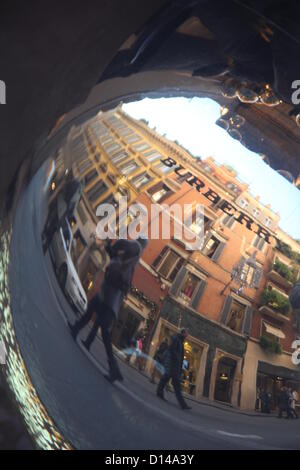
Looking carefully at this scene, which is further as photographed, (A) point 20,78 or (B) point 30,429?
(B) point 30,429

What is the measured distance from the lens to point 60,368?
0.62 metres

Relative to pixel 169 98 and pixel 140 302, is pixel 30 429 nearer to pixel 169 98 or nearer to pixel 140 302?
pixel 140 302

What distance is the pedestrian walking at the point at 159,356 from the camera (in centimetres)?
61

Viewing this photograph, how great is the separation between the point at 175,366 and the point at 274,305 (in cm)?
18

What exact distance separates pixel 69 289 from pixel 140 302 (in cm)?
11

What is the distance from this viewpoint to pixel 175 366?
0.61 m

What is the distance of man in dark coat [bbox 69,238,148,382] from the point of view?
0.60 metres

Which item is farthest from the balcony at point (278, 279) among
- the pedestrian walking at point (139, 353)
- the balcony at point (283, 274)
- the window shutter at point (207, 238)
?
the pedestrian walking at point (139, 353)

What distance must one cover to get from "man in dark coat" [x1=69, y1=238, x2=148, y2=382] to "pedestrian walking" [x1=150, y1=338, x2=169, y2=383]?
0.16 ft

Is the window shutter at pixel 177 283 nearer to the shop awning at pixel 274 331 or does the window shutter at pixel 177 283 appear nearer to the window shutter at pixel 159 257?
the window shutter at pixel 159 257

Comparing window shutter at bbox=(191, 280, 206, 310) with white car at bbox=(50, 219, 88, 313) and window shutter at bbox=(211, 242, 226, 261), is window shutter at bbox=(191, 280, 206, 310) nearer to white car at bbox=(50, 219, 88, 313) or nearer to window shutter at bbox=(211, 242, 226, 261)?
window shutter at bbox=(211, 242, 226, 261)

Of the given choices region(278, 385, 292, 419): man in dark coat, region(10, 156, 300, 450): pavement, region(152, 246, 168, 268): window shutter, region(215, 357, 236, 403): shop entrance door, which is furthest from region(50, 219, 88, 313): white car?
region(278, 385, 292, 419): man in dark coat

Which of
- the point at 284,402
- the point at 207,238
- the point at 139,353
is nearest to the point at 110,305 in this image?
the point at 139,353
